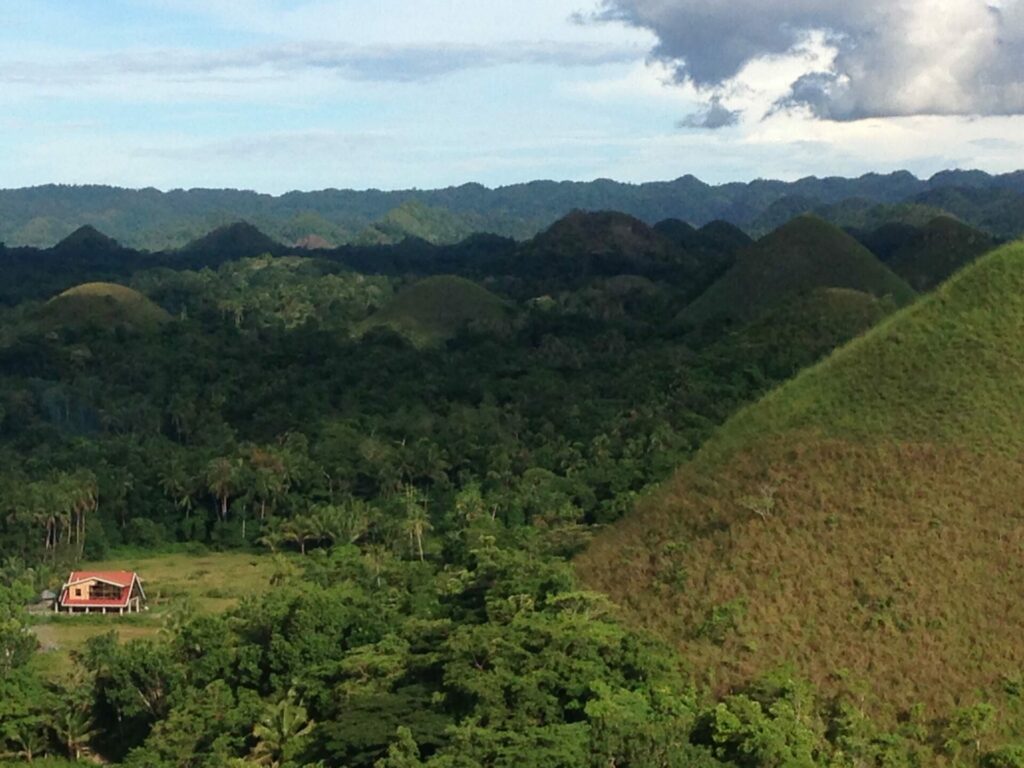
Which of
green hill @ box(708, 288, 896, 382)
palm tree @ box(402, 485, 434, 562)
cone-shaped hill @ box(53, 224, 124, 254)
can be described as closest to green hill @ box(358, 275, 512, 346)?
green hill @ box(708, 288, 896, 382)

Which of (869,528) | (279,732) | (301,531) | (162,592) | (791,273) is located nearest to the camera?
(279,732)

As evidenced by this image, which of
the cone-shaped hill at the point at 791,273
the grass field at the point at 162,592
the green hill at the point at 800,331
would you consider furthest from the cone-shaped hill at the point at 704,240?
the grass field at the point at 162,592

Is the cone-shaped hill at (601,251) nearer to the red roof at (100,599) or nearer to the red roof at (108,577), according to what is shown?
the red roof at (108,577)

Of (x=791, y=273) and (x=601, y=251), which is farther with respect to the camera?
(x=601, y=251)

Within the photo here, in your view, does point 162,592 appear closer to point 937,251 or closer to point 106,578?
point 106,578

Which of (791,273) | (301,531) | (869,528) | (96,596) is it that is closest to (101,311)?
(791,273)

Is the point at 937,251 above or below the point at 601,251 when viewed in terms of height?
above

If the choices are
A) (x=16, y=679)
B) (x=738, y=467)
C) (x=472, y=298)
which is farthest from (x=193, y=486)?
(x=472, y=298)
